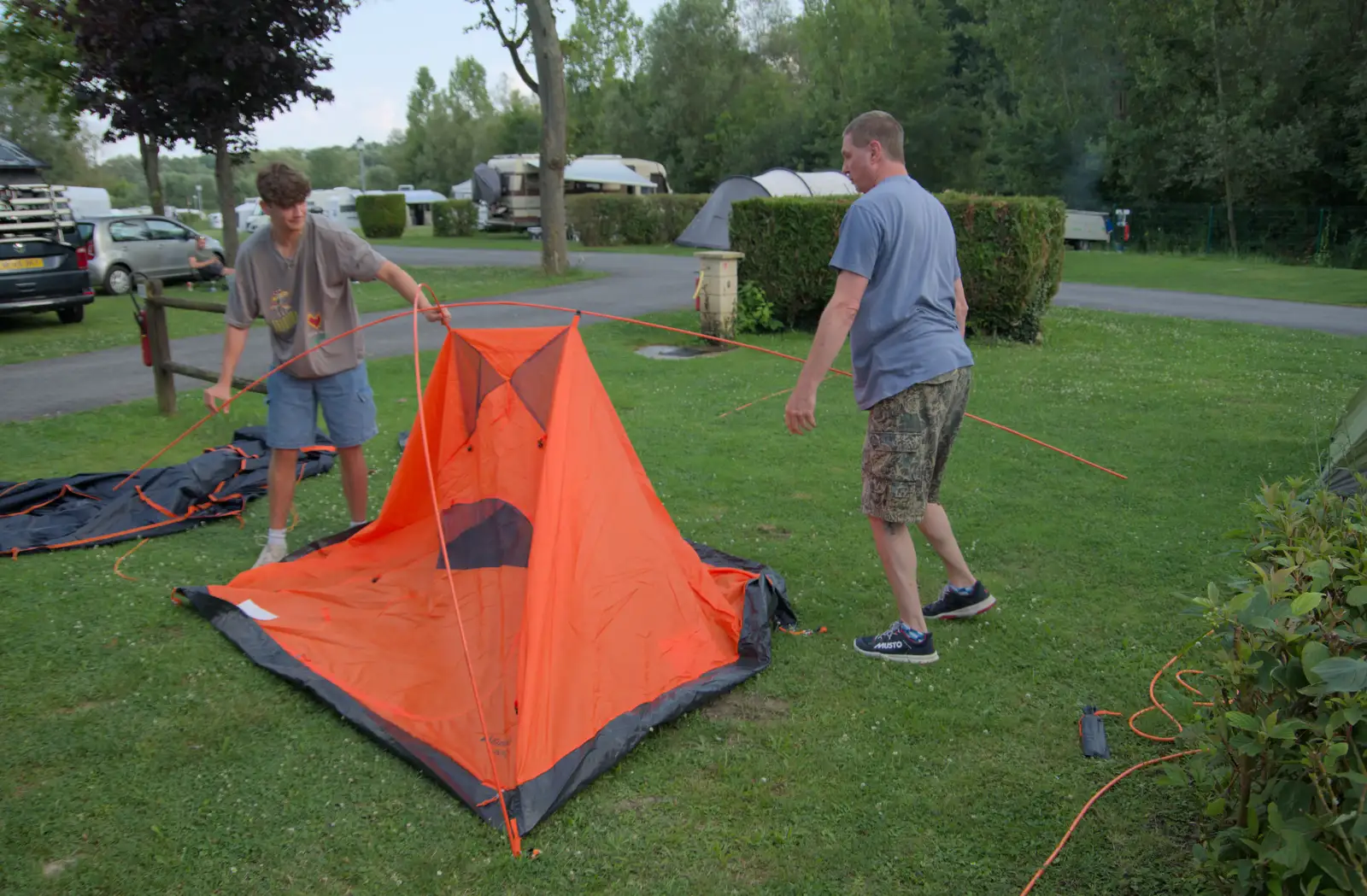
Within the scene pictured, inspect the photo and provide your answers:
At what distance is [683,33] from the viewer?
45.1m

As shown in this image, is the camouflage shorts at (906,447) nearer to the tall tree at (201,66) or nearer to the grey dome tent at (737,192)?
the grey dome tent at (737,192)

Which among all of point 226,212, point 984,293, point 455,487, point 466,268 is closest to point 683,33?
point 466,268

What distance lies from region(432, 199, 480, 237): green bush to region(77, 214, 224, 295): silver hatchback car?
1948 centimetres

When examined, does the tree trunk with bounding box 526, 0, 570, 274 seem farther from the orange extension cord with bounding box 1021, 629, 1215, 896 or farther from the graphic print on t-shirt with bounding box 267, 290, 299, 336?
the orange extension cord with bounding box 1021, 629, 1215, 896

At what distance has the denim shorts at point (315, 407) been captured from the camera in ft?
14.4

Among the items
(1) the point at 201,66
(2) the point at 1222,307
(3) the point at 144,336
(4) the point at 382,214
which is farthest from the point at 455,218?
(3) the point at 144,336

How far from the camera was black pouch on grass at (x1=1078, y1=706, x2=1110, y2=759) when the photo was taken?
9.77 feet

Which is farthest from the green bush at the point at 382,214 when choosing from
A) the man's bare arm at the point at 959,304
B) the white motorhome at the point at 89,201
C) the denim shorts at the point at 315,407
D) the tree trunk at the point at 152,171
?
the man's bare arm at the point at 959,304

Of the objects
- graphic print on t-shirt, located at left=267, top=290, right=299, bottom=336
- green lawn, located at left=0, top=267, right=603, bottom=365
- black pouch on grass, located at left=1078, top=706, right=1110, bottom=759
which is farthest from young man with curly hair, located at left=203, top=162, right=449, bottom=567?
green lawn, located at left=0, top=267, right=603, bottom=365

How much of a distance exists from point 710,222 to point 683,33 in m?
29.8

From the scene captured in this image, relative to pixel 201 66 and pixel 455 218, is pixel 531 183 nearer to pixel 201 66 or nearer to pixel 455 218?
pixel 455 218

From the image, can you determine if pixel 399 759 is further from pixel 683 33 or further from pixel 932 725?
pixel 683 33

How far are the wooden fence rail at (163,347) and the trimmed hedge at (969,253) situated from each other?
630cm

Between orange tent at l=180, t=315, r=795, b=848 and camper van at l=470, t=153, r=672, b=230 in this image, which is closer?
orange tent at l=180, t=315, r=795, b=848
